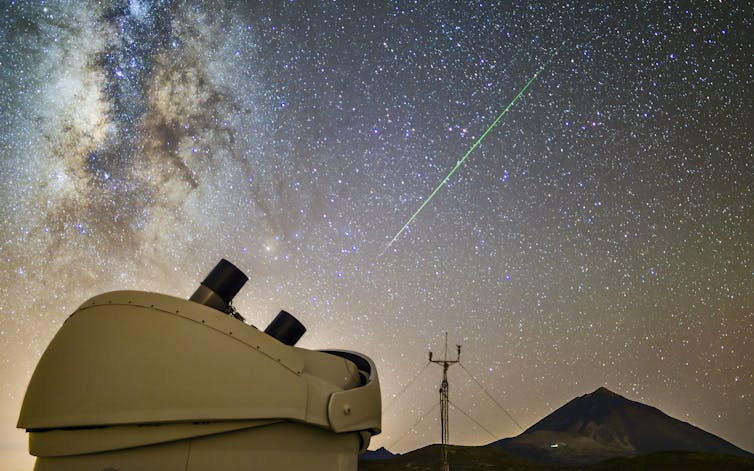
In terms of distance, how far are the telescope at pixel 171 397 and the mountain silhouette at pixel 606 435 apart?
148413mm

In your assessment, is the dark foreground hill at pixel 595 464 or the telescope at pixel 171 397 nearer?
the telescope at pixel 171 397

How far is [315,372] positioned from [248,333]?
91 centimetres

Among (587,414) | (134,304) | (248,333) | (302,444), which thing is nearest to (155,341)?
(134,304)

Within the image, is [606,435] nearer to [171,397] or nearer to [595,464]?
[595,464]

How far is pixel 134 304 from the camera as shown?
4.35m

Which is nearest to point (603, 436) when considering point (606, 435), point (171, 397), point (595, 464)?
point (606, 435)

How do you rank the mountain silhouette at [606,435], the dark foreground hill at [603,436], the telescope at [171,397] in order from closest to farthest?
the telescope at [171,397] → the dark foreground hill at [603,436] → the mountain silhouette at [606,435]

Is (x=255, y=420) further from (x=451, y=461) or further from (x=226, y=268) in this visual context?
(x=451, y=461)

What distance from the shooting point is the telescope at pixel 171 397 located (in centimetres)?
393

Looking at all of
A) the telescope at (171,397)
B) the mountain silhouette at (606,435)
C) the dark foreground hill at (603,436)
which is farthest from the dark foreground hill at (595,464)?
the mountain silhouette at (606,435)

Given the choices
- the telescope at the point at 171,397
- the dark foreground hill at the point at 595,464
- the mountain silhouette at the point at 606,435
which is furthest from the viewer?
the mountain silhouette at the point at 606,435

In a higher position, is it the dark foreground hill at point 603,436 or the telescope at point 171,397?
the dark foreground hill at point 603,436

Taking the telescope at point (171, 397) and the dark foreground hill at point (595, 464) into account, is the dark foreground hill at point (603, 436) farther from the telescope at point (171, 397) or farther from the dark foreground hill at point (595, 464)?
the telescope at point (171, 397)

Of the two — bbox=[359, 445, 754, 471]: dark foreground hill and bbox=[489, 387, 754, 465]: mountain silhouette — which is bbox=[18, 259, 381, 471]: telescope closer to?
bbox=[359, 445, 754, 471]: dark foreground hill
